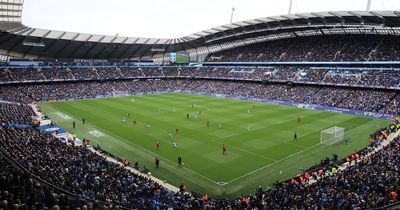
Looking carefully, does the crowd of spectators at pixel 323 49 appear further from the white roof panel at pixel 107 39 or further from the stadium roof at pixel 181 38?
the white roof panel at pixel 107 39

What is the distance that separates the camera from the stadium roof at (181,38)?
180ft

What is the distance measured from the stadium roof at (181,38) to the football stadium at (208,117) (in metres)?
0.38

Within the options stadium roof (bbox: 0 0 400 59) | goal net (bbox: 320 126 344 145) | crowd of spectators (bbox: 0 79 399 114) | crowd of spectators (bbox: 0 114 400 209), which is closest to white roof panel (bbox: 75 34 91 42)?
stadium roof (bbox: 0 0 400 59)

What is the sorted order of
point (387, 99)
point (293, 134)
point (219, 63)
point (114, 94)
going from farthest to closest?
1. point (219, 63)
2. point (114, 94)
3. point (387, 99)
4. point (293, 134)

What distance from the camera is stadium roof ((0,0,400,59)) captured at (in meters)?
54.8

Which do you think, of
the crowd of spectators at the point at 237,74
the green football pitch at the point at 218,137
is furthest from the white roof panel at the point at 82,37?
the green football pitch at the point at 218,137

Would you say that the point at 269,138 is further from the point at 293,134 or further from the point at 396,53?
the point at 396,53

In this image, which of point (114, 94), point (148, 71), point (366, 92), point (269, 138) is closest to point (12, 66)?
point (114, 94)

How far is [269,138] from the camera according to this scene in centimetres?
3597

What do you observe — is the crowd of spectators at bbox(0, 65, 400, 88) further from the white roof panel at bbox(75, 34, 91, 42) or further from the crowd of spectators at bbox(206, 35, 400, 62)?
the white roof panel at bbox(75, 34, 91, 42)

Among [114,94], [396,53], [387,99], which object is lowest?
[114,94]

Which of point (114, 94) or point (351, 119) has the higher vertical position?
point (351, 119)

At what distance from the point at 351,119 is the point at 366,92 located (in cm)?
1321

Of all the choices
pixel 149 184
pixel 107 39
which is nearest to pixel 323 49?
pixel 107 39
